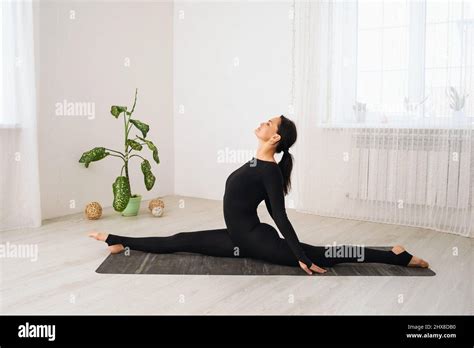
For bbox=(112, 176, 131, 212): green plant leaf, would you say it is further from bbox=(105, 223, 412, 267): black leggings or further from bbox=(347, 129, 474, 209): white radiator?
bbox=(347, 129, 474, 209): white radiator

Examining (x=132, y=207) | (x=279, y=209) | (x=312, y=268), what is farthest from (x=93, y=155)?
(x=312, y=268)

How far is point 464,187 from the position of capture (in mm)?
3773

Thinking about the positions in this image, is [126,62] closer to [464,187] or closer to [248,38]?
[248,38]

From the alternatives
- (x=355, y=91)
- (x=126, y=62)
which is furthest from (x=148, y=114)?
(x=355, y=91)

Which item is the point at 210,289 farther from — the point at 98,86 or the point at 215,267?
the point at 98,86

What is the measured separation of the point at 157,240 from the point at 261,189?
70 cm

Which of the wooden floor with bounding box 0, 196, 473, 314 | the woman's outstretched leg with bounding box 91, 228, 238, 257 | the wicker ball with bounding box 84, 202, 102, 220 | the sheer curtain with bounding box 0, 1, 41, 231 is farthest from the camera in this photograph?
the wicker ball with bounding box 84, 202, 102, 220

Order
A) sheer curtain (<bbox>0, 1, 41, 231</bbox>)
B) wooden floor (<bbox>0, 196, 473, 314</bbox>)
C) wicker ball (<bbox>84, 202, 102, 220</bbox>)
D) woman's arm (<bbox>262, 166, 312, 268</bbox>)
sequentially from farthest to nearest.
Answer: wicker ball (<bbox>84, 202, 102, 220</bbox>)
sheer curtain (<bbox>0, 1, 41, 231</bbox>)
woman's arm (<bbox>262, 166, 312, 268</bbox>)
wooden floor (<bbox>0, 196, 473, 314</bbox>)

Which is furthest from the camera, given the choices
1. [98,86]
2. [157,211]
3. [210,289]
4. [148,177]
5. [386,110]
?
[98,86]

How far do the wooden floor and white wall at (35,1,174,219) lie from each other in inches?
37.7

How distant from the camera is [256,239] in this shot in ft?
9.34

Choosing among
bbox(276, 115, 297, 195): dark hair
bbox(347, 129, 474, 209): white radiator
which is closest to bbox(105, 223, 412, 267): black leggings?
bbox(276, 115, 297, 195): dark hair

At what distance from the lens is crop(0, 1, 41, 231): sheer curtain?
145 inches

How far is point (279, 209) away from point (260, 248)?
0.94 feet
